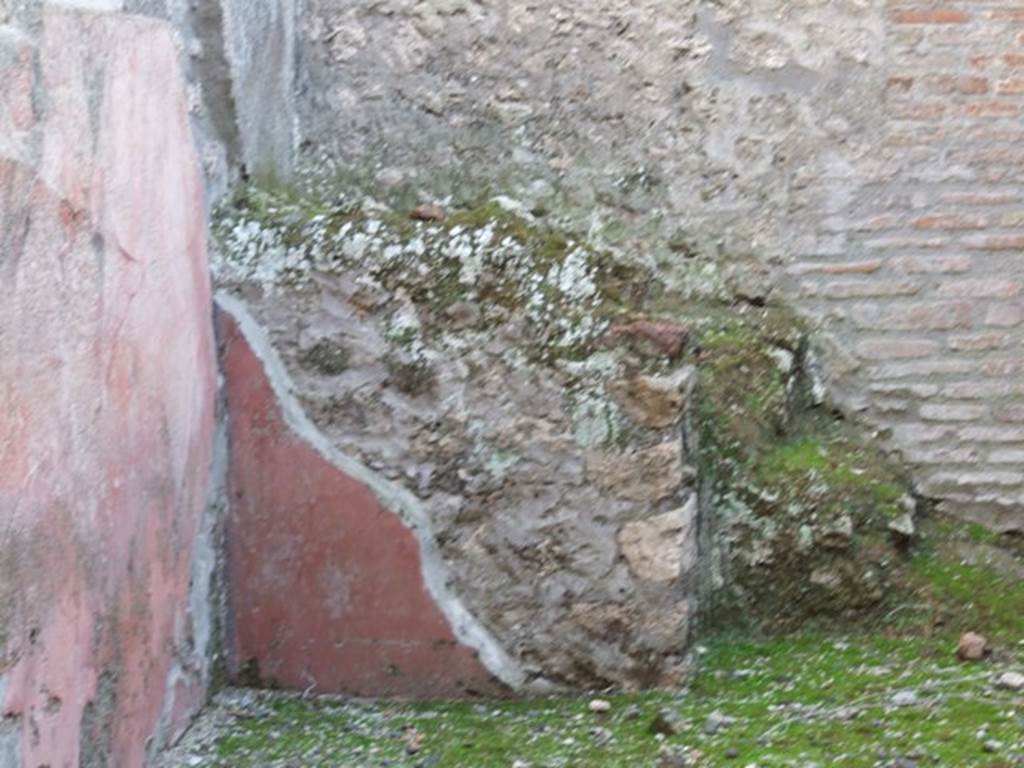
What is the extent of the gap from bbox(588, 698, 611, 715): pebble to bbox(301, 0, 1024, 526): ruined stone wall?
100 cm

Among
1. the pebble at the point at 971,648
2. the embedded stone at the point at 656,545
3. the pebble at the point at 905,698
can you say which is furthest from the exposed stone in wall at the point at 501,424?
the pebble at the point at 971,648

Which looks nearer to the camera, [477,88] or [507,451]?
[507,451]

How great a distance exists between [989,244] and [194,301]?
1760mm

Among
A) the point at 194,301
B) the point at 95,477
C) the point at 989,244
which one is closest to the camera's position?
the point at 95,477

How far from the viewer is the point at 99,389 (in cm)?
211

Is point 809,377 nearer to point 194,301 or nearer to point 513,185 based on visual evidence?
point 513,185

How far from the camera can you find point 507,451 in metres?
2.65

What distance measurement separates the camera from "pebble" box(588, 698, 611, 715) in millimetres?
2518

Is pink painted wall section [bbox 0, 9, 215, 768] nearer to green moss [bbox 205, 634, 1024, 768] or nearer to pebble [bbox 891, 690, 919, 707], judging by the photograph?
green moss [bbox 205, 634, 1024, 768]

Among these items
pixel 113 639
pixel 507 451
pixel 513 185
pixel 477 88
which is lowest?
pixel 113 639

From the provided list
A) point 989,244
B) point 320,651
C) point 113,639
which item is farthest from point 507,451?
point 989,244

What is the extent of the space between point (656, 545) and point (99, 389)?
1.06 metres

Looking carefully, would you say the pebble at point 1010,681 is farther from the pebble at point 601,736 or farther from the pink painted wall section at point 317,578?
the pink painted wall section at point 317,578

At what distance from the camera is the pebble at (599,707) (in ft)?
8.26
